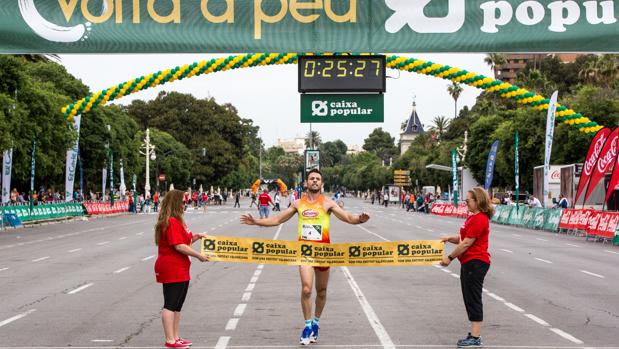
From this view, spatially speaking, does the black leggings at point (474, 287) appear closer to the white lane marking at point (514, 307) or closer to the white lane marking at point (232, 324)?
the white lane marking at point (232, 324)

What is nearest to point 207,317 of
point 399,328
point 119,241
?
point 399,328

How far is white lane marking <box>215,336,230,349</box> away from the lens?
10680mm

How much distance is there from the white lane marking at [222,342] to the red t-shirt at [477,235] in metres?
2.83

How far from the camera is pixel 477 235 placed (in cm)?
1052

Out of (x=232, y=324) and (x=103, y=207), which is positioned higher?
(x=103, y=207)

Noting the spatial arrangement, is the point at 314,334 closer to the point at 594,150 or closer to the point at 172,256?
the point at 172,256

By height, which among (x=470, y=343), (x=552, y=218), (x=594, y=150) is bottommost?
(x=470, y=343)

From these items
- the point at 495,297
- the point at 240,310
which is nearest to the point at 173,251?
the point at 240,310

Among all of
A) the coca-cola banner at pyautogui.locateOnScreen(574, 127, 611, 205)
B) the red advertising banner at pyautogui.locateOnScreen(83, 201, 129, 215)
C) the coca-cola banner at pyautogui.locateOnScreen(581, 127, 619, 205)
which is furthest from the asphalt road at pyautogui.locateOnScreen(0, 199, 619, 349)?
the red advertising banner at pyautogui.locateOnScreen(83, 201, 129, 215)

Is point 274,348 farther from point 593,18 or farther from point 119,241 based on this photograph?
point 119,241

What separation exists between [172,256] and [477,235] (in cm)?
335

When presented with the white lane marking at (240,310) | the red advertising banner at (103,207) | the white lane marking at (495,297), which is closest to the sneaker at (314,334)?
the white lane marking at (240,310)

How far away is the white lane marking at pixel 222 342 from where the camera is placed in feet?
35.0

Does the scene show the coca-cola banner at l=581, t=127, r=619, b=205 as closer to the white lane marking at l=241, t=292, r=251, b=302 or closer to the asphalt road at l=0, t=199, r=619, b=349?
the asphalt road at l=0, t=199, r=619, b=349
